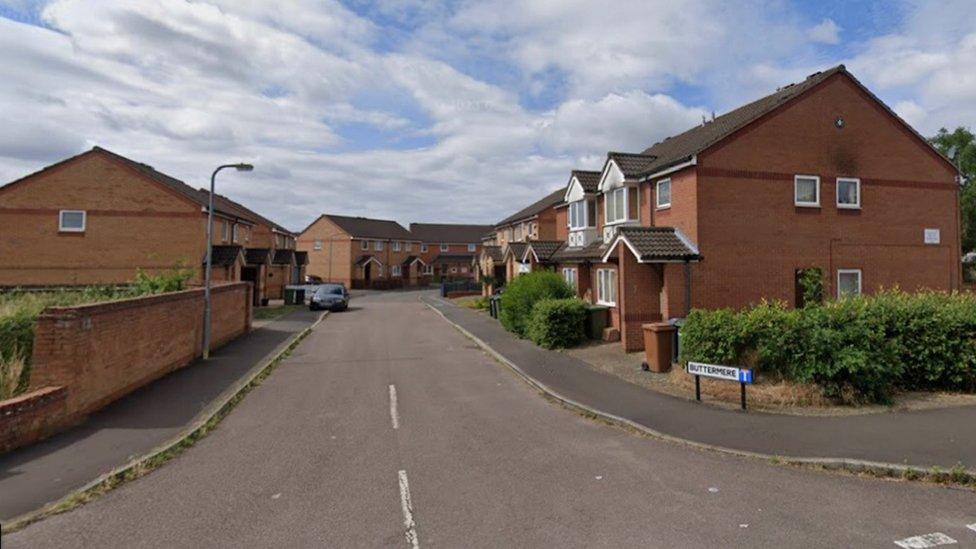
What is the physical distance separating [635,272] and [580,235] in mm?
6591

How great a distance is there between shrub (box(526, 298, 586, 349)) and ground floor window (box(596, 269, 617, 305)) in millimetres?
1546

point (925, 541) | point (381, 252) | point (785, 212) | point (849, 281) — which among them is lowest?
point (925, 541)

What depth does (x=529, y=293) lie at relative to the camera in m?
17.9

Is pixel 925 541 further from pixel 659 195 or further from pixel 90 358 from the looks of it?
pixel 659 195

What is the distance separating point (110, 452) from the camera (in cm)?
659

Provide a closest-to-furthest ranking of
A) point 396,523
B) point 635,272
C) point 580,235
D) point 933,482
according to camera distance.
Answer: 1. point 396,523
2. point 933,482
3. point 635,272
4. point 580,235

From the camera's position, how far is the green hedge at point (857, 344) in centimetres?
870

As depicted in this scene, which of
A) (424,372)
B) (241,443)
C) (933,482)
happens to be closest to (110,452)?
(241,443)

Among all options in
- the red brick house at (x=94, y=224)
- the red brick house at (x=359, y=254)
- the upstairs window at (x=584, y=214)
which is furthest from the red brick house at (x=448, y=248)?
the upstairs window at (x=584, y=214)

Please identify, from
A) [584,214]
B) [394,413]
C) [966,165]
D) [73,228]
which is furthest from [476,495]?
[966,165]

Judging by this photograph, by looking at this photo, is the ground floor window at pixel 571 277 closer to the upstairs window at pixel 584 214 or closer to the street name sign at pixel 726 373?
the upstairs window at pixel 584 214

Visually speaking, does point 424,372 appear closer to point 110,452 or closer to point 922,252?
point 110,452

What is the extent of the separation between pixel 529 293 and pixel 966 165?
3445cm

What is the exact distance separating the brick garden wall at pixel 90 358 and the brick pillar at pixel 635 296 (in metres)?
11.4
